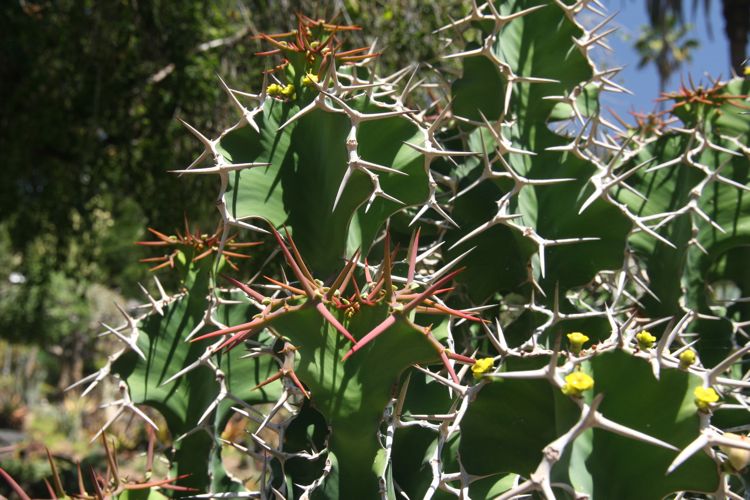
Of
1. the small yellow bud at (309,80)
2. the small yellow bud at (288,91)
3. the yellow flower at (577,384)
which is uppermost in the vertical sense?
the small yellow bud at (309,80)

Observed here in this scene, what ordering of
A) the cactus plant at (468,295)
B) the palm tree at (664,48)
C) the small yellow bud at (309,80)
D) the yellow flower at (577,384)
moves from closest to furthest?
the yellow flower at (577,384), the cactus plant at (468,295), the small yellow bud at (309,80), the palm tree at (664,48)

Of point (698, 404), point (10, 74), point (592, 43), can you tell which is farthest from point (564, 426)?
point (10, 74)

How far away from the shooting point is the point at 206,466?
1951 millimetres

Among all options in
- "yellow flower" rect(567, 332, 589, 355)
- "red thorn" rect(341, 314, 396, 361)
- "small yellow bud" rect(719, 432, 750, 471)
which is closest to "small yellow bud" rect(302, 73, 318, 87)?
"red thorn" rect(341, 314, 396, 361)

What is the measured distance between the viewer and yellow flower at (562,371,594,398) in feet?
3.75

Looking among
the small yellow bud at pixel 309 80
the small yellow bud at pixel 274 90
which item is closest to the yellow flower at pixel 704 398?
the small yellow bud at pixel 309 80

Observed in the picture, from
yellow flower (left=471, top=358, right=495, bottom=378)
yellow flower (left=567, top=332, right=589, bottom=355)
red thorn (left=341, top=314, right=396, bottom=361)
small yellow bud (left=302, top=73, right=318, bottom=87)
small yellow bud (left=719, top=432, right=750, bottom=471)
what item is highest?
small yellow bud (left=302, top=73, right=318, bottom=87)

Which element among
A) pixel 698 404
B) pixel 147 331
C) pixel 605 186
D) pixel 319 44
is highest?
pixel 319 44

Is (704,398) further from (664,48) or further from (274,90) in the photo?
(664,48)

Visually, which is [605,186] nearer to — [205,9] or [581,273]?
[581,273]

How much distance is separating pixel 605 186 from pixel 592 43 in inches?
19.2

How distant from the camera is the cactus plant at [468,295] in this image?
1.25 metres

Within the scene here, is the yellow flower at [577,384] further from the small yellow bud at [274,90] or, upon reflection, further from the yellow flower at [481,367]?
the small yellow bud at [274,90]

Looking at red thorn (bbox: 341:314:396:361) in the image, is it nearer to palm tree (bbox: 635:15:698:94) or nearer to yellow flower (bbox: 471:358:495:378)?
yellow flower (bbox: 471:358:495:378)
